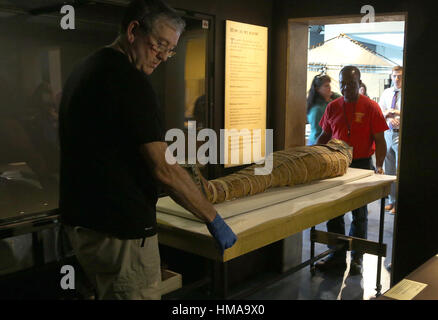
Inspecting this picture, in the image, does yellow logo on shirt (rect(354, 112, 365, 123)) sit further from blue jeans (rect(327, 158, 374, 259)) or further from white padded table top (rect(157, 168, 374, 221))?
white padded table top (rect(157, 168, 374, 221))

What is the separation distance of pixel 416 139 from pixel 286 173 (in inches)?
37.5

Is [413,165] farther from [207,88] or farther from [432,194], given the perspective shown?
[207,88]

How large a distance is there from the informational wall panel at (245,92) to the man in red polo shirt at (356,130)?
68cm

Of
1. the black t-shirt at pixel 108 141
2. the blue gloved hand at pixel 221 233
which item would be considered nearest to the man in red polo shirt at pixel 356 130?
the blue gloved hand at pixel 221 233

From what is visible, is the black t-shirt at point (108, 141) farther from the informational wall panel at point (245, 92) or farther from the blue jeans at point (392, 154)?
the blue jeans at point (392, 154)

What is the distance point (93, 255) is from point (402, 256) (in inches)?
94.5

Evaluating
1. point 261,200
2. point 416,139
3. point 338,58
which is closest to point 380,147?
point 416,139

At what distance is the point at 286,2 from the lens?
3514 millimetres

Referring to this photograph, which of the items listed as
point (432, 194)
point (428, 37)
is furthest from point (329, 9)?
point (432, 194)

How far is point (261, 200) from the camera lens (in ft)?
8.28

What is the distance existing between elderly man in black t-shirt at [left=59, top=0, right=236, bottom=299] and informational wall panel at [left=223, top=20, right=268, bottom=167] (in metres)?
1.47

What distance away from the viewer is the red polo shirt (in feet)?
12.0

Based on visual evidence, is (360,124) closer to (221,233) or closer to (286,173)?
(286,173)

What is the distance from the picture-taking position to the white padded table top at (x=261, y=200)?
2.29 meters
